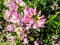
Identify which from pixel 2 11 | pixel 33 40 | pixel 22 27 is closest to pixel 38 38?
pixel 33 40

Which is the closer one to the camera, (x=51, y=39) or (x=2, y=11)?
(x=51, y=39)

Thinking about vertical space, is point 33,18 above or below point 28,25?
above

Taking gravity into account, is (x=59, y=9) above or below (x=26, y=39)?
above

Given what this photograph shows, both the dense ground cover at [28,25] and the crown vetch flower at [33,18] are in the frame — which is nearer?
the crown vetch flower at [33,18]

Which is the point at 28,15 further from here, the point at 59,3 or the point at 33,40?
the point at 59,3

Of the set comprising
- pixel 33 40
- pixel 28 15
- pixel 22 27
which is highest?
pixel 28 15

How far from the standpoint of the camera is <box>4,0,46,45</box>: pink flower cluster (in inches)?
108

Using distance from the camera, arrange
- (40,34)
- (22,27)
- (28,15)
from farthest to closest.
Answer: (40,34) → (22,27) → (28,15)

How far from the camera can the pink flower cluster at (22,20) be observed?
108 inches

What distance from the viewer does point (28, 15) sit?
2.74m

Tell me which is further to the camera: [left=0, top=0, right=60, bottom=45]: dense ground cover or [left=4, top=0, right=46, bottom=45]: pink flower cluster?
[left=0, top=0, right=60, bottom=45]: dense ground cover

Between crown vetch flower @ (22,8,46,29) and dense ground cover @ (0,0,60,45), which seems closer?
crown vetch flower @ (22,8,46,29)

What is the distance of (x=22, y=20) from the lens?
2.82 metres

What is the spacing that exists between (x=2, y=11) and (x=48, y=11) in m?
0.74
